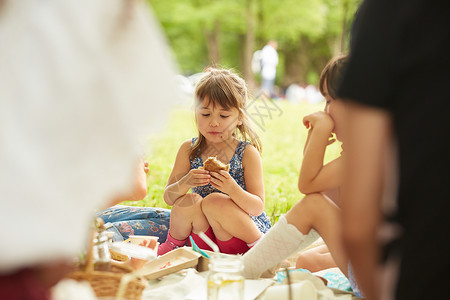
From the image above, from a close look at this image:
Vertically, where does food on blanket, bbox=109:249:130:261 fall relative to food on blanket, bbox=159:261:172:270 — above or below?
above

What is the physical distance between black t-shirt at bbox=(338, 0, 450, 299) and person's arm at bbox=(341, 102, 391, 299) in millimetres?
33

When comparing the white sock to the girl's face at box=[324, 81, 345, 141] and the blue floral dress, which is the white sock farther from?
the blue floral dress

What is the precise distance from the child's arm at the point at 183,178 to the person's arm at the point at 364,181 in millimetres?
1584

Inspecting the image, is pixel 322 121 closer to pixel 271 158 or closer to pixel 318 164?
pixel 318 164

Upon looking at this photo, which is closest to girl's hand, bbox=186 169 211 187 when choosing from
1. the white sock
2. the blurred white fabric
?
the white sock

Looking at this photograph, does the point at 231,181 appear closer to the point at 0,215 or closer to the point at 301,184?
the point at 301,184

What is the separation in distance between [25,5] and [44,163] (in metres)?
0.33

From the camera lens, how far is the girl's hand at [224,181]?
2.70 meters

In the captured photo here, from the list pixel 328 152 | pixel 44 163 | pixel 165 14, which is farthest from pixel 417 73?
pixel 165 14

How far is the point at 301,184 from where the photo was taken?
2.14 meters

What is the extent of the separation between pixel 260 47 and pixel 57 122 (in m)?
19.1

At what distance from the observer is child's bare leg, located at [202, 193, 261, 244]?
2.69 m

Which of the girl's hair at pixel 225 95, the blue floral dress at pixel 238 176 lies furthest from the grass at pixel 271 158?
the blue floral dress at pixel 238 176

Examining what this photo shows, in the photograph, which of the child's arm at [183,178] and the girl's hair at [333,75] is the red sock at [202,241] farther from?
the girl's hair at [333,75]
